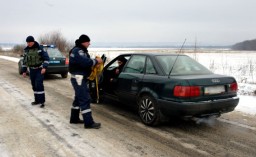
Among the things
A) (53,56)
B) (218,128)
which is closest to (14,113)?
(218,128)

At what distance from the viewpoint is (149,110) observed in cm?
560

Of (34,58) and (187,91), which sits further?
(34,58)

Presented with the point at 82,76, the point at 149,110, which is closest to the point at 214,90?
the point at 149,110

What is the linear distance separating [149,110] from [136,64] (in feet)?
4.00

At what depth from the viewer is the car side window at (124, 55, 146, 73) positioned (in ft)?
20.1

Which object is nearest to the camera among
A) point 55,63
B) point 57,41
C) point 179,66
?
point 179,66

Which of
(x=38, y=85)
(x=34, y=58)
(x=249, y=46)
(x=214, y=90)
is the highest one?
(x=249, y=46)

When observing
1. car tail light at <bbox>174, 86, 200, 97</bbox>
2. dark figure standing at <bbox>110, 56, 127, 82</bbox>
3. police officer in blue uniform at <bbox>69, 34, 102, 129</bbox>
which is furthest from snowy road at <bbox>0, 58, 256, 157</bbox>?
dark figure standing at <bbox>110, 56, 127, 82</bbox>

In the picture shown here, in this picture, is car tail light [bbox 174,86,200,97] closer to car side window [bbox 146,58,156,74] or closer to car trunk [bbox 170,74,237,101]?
car trunk [bbox 170,74,237,101]

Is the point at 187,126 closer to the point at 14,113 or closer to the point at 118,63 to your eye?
the point at 118,63

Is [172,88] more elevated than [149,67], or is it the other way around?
[149,67]

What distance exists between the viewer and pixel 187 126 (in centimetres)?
572

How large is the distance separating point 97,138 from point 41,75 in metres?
3.39

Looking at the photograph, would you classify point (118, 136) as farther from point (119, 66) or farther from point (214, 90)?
point (119, 66)
